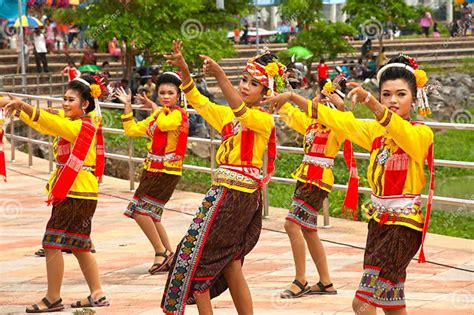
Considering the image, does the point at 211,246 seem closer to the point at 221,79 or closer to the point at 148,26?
the point at 221,79

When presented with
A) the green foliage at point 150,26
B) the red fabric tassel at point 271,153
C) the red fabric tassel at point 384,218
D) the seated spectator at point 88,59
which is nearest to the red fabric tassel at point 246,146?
the red fabric tassel at point 271,153

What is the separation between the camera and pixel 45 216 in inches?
500

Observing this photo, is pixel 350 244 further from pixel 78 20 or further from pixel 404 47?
pixel 404 47

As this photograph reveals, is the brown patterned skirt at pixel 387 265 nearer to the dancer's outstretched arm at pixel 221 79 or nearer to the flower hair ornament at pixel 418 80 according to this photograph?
the flower hair ornament at pixel 418 80

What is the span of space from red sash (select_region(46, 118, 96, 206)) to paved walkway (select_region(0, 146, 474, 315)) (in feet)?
3.01

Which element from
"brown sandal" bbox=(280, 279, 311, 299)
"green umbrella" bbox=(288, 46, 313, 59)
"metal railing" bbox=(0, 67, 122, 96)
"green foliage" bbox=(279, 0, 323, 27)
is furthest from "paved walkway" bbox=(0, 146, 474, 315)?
"green foliage" bbox=(279, 0, 323, 27)

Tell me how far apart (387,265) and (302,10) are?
24.0 m

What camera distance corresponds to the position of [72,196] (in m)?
8.06

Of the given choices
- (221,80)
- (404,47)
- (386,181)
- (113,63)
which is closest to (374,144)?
(386,181)

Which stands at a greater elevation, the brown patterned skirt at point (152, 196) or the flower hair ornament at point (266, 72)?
the flower hair ornament at point (266, 72)

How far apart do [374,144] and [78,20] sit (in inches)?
730

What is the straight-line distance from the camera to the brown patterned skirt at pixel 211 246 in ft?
21.6

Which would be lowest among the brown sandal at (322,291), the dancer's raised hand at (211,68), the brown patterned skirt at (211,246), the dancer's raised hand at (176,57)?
the brown sandal at (322,291)

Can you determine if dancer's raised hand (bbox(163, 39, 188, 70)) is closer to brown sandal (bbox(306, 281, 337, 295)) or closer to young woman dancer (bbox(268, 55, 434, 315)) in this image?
young woman dancer (bbox(268, 55, 434, 315))
